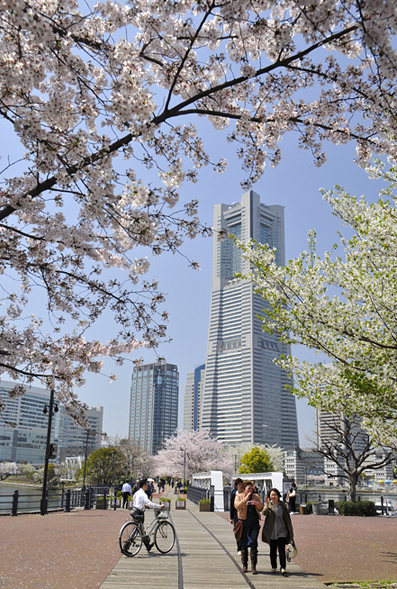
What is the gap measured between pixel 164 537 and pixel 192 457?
5977cm

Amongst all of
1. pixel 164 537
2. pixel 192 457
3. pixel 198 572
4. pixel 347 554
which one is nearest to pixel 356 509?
pixel 347 554

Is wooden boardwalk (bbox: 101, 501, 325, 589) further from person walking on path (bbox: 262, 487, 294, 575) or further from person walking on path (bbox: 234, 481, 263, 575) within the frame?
person walking on path (bbox: 234, 481, 263, 575)

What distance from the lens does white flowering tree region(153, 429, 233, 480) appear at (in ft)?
220

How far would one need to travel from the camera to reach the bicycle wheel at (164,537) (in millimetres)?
10578

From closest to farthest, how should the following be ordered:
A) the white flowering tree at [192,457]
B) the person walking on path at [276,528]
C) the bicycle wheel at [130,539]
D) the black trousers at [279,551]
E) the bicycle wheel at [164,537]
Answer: the black trousers at [279,551] < the person walking on path at [276,528] < the bicycle wheel at [130,539] < the bicycle wheel at [164,537] < the white flowering tree at [192,457]

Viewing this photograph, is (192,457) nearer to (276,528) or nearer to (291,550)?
(291,550)

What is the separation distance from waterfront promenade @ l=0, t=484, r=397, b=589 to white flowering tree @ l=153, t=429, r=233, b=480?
51.8 meters

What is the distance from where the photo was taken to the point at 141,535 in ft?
33.8

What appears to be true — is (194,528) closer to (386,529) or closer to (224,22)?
(386,529)

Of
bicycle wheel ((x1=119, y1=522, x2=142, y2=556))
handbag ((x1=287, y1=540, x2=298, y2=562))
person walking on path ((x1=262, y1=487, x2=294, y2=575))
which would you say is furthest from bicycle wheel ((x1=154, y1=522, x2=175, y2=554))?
handbag ((x1=287, y1=540, x2=298, y2=562))

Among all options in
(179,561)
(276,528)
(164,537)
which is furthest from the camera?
(164,537)

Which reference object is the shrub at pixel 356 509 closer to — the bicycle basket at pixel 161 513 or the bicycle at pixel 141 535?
the bicycle at pixel 141 535

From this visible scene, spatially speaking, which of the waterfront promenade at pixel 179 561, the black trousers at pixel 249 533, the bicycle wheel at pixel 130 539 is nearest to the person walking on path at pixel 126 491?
the waterfront promenade at pixel 179 561

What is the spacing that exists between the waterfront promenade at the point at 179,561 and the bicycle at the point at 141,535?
0.22 metres
